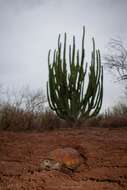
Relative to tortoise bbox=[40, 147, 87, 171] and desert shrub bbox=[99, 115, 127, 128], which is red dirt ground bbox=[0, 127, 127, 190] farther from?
desert shrub bbox=[99, 115, 127, 128]

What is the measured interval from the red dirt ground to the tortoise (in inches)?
4.6

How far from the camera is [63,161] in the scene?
4355mm

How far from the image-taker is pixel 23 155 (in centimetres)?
504

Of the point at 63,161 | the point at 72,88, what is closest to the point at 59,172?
the point at 63,161

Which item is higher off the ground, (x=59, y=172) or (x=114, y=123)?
(x=114, y=123)

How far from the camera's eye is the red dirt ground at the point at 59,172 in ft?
11.4

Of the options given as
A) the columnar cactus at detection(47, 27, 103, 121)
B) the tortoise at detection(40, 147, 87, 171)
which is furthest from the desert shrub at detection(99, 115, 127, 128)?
the tortoise at detection(40, 147, 87, 171)

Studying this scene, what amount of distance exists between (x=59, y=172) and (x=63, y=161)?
421 millimetres

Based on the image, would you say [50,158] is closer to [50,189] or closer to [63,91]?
[50,189]

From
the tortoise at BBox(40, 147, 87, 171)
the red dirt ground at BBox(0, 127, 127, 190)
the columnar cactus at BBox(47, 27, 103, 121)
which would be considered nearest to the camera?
the red dirt ground at BBox(0, 127, 127, 190)

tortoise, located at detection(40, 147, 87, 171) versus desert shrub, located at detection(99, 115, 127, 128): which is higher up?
desert shrub, located at detection(99, 115, 127, 128)

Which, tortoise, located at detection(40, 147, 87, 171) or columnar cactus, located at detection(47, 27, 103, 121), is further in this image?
columnar cactus, located at detection(47, 27, 103, 121)

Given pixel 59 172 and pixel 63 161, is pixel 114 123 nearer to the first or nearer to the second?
pixel 63 161

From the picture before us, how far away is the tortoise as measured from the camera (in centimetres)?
423
